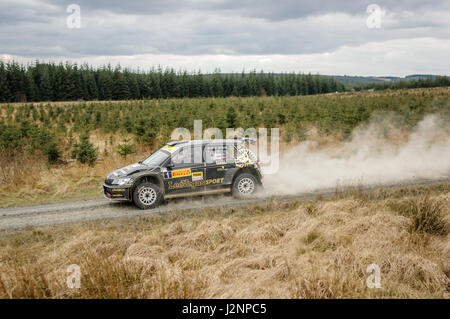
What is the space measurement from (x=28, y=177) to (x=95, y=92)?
73.4m

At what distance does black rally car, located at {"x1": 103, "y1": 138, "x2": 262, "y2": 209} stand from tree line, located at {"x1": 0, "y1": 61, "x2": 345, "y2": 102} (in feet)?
225

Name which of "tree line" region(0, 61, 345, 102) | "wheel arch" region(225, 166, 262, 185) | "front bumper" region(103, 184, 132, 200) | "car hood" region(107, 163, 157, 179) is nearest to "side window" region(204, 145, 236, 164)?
"wheel arch" region(225, 166, 262, 185)

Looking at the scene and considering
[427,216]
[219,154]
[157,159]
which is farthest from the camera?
[219,154]

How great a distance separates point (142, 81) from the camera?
86125mm

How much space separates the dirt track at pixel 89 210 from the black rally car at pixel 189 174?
0.36m

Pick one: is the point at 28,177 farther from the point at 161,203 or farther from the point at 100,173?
the point at 161,203

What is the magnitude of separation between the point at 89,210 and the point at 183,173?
121 inches

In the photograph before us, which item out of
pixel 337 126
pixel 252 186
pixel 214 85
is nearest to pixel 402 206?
pixel 252 186

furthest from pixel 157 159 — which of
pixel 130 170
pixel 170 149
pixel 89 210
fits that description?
pixel 89 210

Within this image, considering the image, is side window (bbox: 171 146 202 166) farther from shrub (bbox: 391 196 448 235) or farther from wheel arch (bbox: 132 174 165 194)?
shrub (bbox: 391 196 448 235)

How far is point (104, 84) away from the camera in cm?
8081

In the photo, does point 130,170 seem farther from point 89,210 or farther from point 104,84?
point 104,84

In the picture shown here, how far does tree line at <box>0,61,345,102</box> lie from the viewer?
7281 cm

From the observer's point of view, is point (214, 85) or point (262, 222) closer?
point (262, 222)
